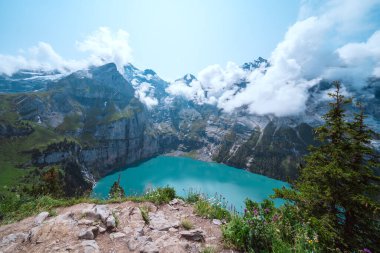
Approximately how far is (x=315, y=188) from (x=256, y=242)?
6.83 meters

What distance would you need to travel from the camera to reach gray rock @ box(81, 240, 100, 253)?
7560mm

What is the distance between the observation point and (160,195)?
13531 mm

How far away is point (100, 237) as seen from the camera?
343 inches

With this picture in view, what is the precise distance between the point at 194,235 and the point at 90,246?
3773 millimetres

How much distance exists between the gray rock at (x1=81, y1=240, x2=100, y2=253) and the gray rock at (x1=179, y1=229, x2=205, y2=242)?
123 inches

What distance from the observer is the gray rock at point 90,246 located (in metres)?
7.56

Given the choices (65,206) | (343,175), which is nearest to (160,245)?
(65,206)

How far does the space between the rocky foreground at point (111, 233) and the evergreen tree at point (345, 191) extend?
204 inches

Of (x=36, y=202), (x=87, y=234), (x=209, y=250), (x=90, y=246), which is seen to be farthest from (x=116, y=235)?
(x=36, y=202)

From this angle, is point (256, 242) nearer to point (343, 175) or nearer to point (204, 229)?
point (204, 229)

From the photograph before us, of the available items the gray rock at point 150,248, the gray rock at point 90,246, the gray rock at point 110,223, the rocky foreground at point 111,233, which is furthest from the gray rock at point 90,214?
the gray rock at point 150,248

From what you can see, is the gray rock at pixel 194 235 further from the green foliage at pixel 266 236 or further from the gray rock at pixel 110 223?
the gray rock at pixel 110 223

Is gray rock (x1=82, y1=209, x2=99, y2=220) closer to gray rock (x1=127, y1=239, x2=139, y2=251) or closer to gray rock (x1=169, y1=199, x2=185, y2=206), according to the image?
gray rock (x1=127, y1=239, x2=139, y2=251)

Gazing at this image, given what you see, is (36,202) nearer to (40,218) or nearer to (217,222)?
(40,218)
